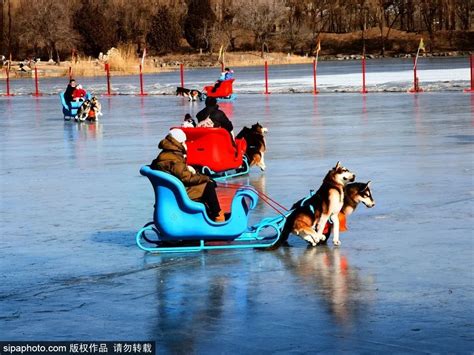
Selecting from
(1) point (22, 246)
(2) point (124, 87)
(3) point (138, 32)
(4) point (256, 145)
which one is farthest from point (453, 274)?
(3) point (138, 32)

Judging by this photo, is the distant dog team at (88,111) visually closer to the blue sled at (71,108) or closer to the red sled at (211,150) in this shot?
the blue sled at (71,108)

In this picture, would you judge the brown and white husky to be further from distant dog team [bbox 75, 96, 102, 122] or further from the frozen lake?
distant dog team [bbox 75, 96, 102, 122]

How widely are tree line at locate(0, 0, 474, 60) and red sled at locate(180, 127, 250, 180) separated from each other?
83843 mm

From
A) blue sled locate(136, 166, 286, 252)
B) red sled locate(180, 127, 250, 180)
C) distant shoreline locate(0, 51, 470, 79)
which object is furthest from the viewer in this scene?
distant shoreline locate(0, 51, 470, 79)

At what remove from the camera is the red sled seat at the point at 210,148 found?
1625cm

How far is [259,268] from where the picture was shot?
9727mm

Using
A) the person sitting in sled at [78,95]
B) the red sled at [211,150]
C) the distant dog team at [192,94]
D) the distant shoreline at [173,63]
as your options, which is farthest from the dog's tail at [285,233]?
the distant shoreline at [173,63]

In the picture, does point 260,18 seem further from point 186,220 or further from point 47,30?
point 186,220

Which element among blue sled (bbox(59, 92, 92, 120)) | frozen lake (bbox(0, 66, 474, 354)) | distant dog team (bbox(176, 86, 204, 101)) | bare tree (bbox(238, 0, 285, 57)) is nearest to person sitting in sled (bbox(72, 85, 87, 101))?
blue sled (bbox(59, 92, 92, 120))

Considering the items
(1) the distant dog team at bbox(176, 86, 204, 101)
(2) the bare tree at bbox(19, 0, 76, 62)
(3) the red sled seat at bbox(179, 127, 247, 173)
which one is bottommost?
(1) the distant dog team at bbox(176, 86, 204, 101)

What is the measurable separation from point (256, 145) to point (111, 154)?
4403 mm

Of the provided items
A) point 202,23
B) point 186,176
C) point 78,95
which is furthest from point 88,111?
point 202,23

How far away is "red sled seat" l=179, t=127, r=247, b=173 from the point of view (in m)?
Result: 16.2

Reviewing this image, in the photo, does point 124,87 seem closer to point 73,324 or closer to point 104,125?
point 104,125
